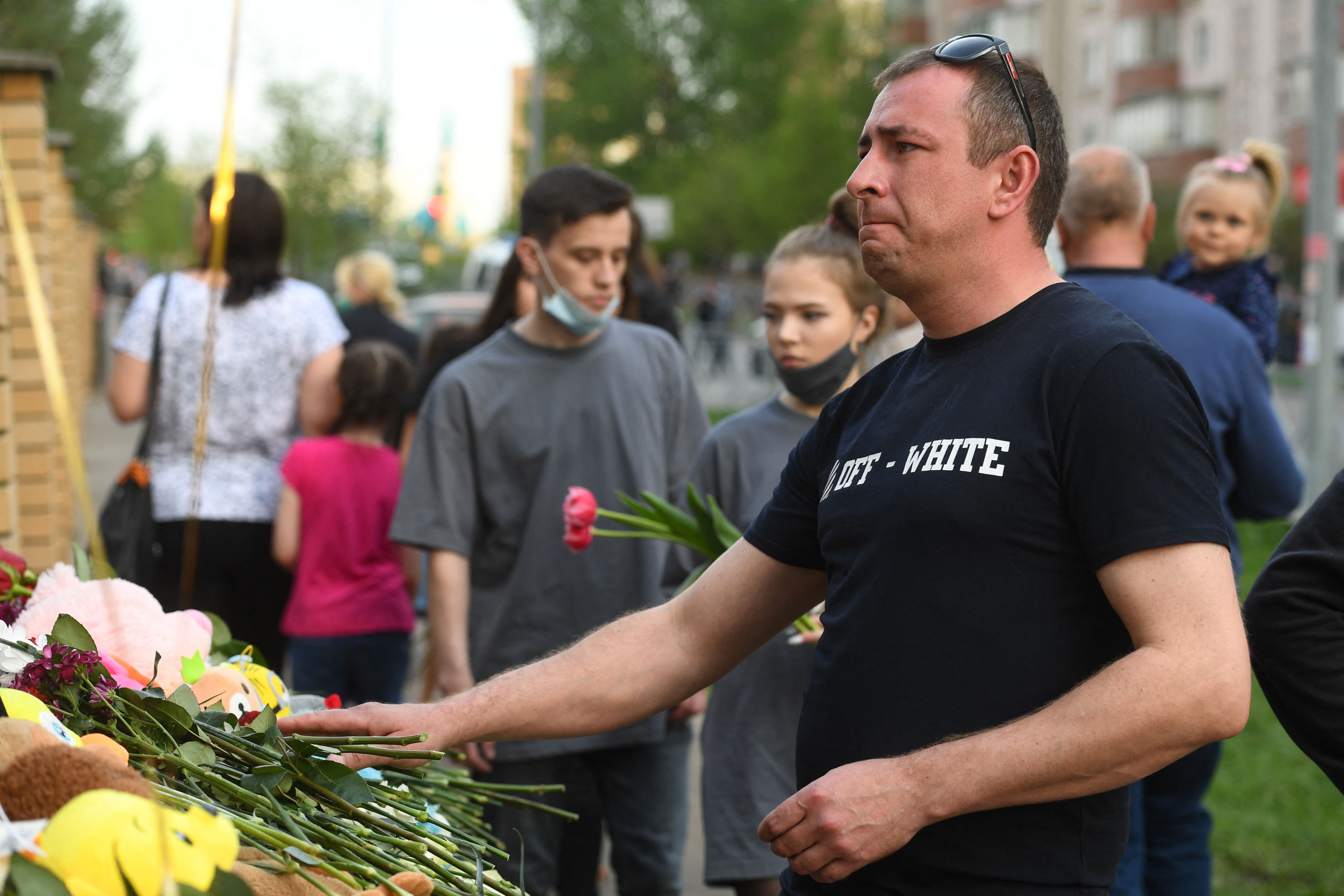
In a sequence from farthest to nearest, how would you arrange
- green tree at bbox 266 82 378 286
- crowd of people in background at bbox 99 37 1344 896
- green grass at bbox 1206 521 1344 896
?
green tree at bbox 266 82 378 286
green grass at bbox 1206 521 1344 896
crowd of people in background at bbox 99 37 1344 896

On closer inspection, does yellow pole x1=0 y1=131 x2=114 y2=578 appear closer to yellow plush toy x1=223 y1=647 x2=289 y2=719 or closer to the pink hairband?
yellow plush toy x1=223 y1=647 x2=289 y2=719

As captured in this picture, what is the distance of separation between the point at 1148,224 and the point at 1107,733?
9.12 ft

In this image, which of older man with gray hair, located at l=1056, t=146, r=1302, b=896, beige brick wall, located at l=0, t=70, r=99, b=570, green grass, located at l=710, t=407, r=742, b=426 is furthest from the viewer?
green grass, located at l=710, t=407, r=742, b=426

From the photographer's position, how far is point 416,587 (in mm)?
5238

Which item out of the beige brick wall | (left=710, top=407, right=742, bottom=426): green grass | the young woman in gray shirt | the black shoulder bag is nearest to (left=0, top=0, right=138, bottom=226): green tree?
the beige brick wall

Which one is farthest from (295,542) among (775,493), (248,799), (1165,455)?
(1165,455)

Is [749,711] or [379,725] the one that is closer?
[379,725]

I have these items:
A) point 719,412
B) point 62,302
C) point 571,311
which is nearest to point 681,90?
point 719,412

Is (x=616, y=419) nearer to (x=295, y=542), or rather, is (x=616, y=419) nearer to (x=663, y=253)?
(x=295, y=542)

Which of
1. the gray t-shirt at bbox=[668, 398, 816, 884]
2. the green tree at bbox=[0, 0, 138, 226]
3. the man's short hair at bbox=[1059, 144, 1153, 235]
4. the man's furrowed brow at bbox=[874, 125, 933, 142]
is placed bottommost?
the gray t-shirt at bbox=[668, 398, 816, 884]

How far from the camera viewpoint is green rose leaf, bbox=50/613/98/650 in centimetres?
184

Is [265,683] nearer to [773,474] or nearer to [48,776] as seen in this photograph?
[48,776]

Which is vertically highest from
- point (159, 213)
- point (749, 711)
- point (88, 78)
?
A: point (88, 78)

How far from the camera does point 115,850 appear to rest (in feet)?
4.14
